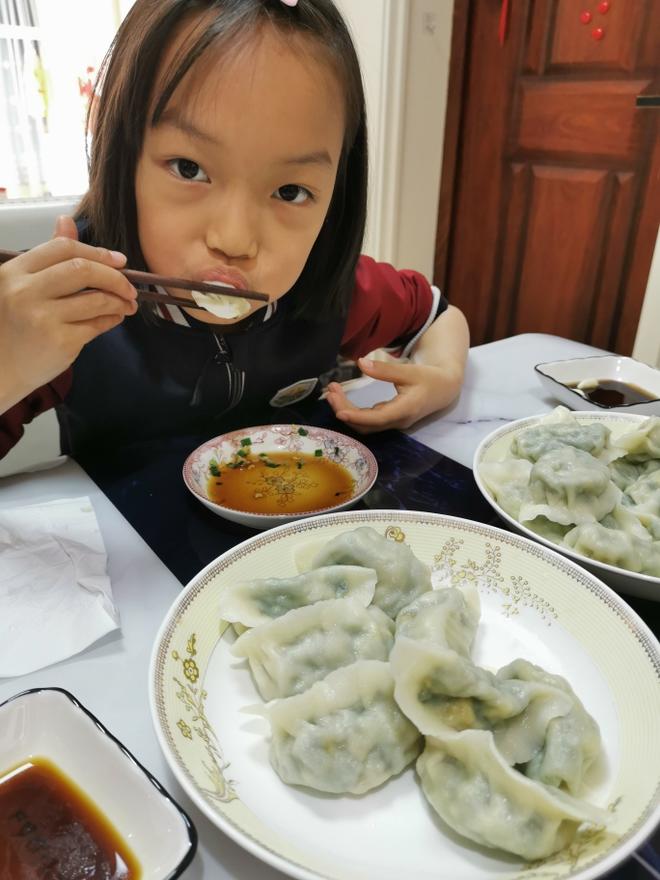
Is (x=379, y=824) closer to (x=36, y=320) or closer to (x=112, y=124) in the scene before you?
(x=36, y=320)

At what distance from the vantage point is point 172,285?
980 mm

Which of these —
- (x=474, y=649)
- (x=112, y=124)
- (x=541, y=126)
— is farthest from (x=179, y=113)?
(x=541, y=126)

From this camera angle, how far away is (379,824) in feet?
1.91

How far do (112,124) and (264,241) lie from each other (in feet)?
1.01

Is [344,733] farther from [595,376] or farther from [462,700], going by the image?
[595,376]

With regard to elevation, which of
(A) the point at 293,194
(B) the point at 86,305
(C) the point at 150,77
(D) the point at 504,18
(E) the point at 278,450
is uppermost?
(D) the point at 504,18

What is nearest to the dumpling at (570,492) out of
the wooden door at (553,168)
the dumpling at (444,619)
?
the dumpling at (444,619)

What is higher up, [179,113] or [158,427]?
[179,113]

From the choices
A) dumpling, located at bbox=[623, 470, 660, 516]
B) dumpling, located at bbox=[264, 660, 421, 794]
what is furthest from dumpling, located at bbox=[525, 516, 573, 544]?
dumpling, located at bbox=[264, 660, 421, 794]

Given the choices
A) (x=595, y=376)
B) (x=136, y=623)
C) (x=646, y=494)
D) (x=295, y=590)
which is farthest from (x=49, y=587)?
(x=595, y=376)

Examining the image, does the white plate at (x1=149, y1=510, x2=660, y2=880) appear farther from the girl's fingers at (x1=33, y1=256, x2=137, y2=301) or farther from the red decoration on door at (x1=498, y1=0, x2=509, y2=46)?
the red decoration on door at (x1=498, y1=0, x2=509, y2=46)

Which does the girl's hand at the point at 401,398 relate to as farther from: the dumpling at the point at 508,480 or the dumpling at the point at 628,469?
the dumpling at the point at 628,469

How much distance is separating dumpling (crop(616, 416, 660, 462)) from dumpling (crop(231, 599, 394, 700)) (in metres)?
0.62

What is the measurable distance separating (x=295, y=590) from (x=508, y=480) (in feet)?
1.46
